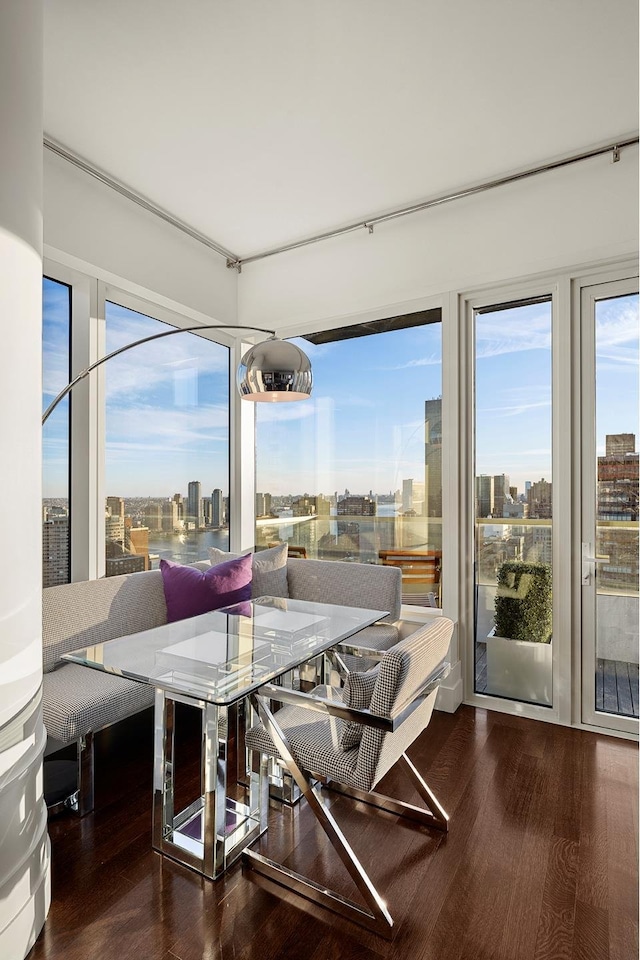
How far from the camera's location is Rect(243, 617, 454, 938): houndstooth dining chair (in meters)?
1.62

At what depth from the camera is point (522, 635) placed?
3166 mm

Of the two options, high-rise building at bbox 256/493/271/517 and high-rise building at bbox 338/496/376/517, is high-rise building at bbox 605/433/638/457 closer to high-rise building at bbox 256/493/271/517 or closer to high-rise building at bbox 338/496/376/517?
high-rise building at bbox 338/496/376/517

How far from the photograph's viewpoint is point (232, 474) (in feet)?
13.6

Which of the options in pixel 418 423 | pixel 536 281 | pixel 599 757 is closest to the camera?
pixel 599 757

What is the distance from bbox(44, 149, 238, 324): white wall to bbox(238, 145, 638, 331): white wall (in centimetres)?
39

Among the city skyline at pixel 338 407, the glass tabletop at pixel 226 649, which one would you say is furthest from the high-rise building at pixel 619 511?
the glass tabletop at pixel 226 649

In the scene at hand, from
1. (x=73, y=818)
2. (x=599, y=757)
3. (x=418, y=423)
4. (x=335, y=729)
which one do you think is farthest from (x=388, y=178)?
(x=73, y=818)

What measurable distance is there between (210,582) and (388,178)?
2352 millimetres

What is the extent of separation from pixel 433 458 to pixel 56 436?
2158 millimetres

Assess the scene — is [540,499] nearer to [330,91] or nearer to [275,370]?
[275,370]

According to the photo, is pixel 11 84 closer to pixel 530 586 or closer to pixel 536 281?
pixel 536 281

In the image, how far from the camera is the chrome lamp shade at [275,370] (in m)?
2.28

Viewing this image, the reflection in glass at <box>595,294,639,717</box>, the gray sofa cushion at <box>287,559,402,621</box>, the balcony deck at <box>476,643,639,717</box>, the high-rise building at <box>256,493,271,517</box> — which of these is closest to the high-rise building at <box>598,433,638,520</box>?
the reflection in glass at <box>595,294,639,717</box>

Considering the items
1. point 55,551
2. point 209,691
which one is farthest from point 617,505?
point 55,551
